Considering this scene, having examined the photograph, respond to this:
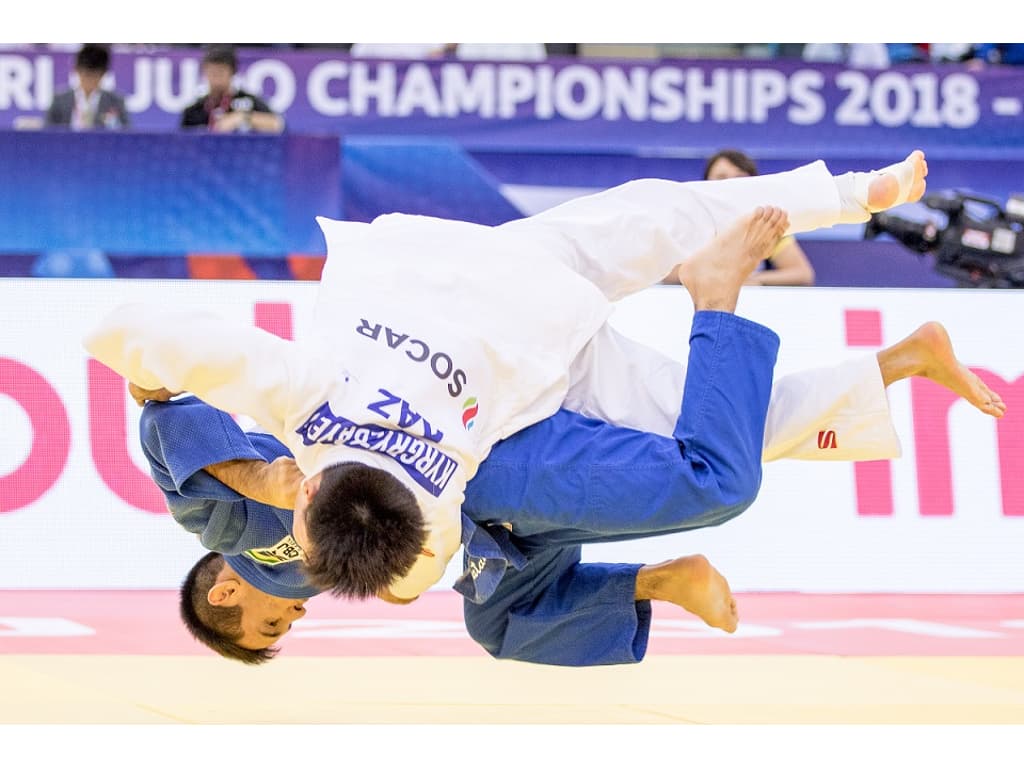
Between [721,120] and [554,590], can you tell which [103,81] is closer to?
[721,120]

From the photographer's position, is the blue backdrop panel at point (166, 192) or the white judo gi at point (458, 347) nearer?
the white judo gi at point (458, 347)

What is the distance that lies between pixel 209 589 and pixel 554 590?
100cm

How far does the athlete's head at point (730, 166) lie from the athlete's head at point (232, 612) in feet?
10.8

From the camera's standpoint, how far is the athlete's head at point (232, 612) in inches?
161

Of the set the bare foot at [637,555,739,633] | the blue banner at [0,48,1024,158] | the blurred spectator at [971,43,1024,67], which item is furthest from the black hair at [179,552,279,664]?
the blurred spectator at [971,43,1024,67]

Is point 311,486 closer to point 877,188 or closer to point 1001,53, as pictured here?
point 877,188

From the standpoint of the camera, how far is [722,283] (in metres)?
3.65

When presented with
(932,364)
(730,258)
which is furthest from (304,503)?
(932,364)

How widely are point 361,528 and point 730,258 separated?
4.07 feet

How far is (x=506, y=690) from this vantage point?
4297 millimetres

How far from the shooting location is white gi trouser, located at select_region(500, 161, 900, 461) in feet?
12.3

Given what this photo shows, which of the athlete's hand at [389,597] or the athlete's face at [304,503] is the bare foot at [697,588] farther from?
the athlete's face at [304,503]

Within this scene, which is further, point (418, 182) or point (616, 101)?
point (616, 101)

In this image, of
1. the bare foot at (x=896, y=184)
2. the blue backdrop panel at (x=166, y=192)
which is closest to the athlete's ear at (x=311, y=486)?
the bare foot at (x=896, y=184)
